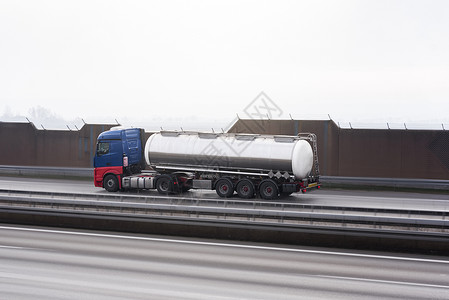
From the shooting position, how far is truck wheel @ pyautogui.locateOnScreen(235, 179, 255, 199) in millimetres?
22516

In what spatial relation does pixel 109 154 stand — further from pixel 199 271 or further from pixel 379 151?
pixel 379 151

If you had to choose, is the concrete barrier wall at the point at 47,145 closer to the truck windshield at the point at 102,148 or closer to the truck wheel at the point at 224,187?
the truck windshield at the point at 102,148

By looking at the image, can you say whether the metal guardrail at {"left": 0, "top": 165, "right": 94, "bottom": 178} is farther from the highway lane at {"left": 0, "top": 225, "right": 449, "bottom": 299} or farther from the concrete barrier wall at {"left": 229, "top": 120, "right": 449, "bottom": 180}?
the highway lane at {"left": 0, "top": 225, "right": 449, "bottom": 299}

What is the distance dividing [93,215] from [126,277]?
5.42 meters

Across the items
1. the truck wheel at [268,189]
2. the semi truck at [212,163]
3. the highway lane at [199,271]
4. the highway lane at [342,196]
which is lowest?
the highway lane at [199,271]

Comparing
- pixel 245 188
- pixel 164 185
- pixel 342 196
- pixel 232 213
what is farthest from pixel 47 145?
pixel 232 213

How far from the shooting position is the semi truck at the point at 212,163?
2225 cm

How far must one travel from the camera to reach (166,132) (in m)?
24.3

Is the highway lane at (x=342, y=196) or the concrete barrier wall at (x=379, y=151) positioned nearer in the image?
the highway lane at (x=342, y=196)

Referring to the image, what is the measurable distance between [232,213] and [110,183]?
11.8m

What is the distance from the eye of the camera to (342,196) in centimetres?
2420

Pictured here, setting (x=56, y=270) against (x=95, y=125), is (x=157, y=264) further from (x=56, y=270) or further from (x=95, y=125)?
(x=95, y=125)

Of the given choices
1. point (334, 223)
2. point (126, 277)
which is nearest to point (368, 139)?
point (334, 223)

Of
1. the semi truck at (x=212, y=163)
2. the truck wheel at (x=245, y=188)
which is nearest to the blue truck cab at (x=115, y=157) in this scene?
the semi truck at (x=212, y=163)
